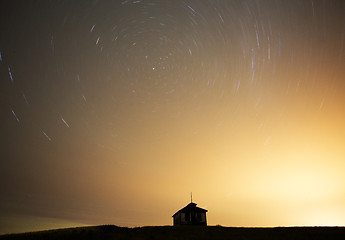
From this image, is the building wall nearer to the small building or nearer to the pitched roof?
the small building

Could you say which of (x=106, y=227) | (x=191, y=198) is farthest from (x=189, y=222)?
(x=106, y=227)

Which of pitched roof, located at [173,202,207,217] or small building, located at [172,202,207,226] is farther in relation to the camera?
pitched roof, located at [173,202,207,217]

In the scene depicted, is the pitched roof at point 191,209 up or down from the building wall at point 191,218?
up

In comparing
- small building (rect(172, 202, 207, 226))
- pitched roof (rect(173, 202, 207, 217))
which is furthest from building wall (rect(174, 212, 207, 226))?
pitched roof (rect(173, 202, 207, 217))

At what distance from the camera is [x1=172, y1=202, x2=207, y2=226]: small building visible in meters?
36.9

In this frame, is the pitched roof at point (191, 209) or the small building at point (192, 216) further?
the pitched roof at point (191, 209)

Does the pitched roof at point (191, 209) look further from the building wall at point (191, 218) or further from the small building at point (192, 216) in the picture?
the building wall at point (191, 218)

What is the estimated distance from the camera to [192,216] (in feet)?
123

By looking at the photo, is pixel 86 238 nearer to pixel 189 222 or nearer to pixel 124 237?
pixel 124 237

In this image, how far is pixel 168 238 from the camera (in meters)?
18.4

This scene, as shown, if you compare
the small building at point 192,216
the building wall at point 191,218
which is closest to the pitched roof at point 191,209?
the small building at point 192,216

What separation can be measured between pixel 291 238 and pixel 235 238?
180 inches

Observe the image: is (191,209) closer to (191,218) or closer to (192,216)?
(192,216)

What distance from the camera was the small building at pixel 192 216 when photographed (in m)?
36.9
